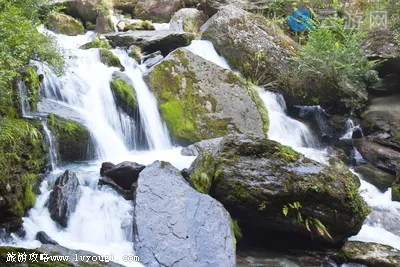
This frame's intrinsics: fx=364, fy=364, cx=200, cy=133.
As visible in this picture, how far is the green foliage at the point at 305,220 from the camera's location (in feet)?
18.9

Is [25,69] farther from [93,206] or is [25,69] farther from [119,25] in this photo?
[119,25]

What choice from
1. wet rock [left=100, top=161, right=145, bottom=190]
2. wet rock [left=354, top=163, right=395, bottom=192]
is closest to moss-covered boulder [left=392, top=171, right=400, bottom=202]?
wet rock [left=354, top=163, right=395, bottom=192]

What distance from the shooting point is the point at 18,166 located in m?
5.35

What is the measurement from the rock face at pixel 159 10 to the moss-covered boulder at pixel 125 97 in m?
8.94

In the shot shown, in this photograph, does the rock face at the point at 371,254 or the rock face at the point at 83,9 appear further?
the rock face at the point at 83,9

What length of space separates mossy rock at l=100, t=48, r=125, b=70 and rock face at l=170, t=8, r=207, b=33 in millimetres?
5047

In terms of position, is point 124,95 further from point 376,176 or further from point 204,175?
point 376,176

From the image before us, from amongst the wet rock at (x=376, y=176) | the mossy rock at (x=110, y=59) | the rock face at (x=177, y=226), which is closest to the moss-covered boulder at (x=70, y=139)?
the rock face at (x=177, y=226)

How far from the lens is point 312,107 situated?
12141 millimetres

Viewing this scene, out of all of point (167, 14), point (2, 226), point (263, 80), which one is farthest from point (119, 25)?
point (2, 226)

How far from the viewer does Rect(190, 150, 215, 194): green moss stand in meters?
5.97

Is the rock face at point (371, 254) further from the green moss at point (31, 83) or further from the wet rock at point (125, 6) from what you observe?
the wet rock at point (125, 6)

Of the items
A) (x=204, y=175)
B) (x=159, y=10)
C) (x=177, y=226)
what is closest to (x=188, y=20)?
(x=159, y=10)

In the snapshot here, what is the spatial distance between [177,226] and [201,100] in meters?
5.31
